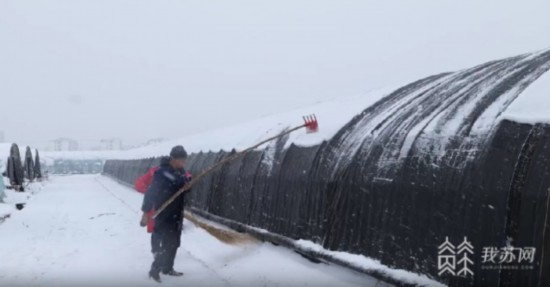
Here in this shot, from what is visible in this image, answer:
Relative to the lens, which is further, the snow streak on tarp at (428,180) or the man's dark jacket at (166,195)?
the man's dark jacket at (166,195)

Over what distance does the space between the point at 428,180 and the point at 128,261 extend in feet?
17.4

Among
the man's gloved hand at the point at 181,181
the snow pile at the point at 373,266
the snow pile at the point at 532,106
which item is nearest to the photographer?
the snow pile at the point at 532,106

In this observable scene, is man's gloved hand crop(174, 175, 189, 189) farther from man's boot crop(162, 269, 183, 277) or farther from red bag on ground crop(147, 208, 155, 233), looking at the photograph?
man's boot crop(162, 269, 183, 277)

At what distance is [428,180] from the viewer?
6020 mm

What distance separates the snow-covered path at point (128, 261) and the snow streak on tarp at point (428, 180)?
635 millimetres

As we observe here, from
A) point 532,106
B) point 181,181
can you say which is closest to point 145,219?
point 181,181

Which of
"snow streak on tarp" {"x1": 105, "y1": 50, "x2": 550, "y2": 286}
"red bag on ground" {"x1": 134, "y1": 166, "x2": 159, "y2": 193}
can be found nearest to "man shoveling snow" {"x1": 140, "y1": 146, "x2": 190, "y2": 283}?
"red bag on ground" {"x1": 134, "y1": 166, "x2": 159, "y2": 193}

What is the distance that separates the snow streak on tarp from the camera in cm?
495

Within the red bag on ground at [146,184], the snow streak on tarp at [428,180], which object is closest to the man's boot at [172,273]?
the red bag on ground at [146,184]

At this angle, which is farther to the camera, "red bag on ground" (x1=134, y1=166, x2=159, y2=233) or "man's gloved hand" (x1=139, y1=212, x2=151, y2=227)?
"red bag on ground" (x1=134, y1=166, x2=159, y2=233)

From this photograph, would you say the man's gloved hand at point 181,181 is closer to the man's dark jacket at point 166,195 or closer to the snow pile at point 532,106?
the man's dark jacket at point 166,195

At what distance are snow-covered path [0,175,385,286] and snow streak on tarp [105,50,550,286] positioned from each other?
64cm

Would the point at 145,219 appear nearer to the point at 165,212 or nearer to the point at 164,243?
the point at 165,212

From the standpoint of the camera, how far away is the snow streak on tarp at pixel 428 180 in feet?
16.2
